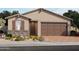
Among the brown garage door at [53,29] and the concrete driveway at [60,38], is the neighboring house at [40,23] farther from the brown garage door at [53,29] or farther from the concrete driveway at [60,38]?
the concrete driveway at [60,38]

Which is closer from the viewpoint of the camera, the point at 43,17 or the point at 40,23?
the point at 40,23

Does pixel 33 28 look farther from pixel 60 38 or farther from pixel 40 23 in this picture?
pixel 60 38

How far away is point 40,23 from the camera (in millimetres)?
22125

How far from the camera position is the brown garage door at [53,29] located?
21297mm

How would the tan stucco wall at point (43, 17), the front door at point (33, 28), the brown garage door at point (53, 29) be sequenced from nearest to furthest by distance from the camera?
the front door at point (33, 28)
the brown garage door at point (53, 29)
the tan stucco wall at point (43, 17)

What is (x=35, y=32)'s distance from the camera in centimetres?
2091

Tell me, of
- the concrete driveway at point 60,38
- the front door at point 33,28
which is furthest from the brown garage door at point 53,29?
the front door at point 33,28

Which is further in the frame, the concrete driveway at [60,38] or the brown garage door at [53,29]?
the brown garage door at [53,29]

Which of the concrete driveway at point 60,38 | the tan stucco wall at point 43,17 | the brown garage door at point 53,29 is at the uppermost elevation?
the tan stucco wall at point 43,17

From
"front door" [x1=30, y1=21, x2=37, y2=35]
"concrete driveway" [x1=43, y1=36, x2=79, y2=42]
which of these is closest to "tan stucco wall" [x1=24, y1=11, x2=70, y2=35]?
"front door" [x1=30, y1=21, x2=37, y2=35]

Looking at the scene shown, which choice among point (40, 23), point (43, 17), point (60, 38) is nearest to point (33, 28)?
point (40, 23)

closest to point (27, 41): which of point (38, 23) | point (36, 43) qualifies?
point (36, 43)

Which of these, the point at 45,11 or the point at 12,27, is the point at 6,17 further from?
the point at 45,11

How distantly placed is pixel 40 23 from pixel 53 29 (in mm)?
1213
